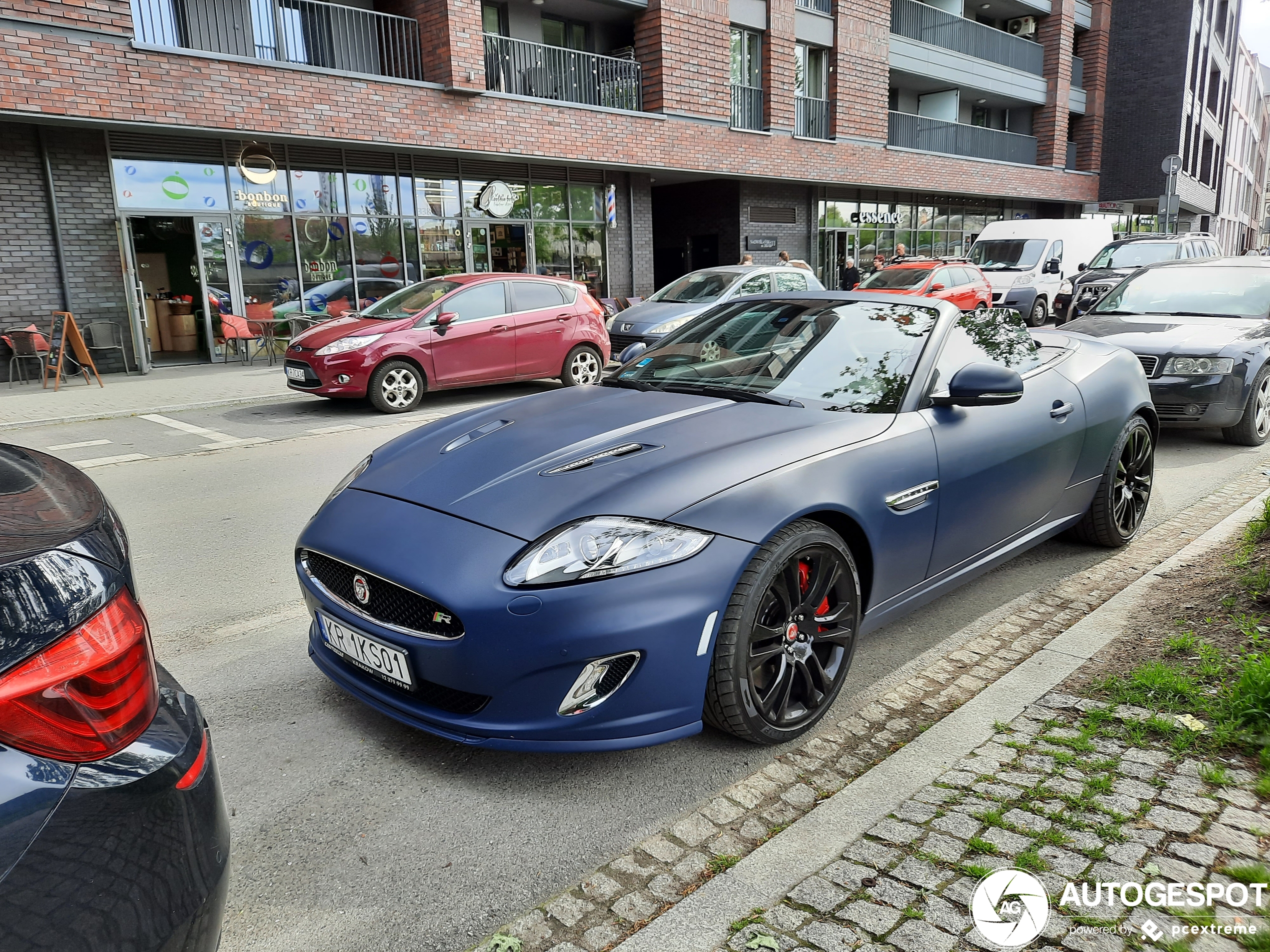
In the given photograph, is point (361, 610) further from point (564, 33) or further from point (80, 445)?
point (564, 33)

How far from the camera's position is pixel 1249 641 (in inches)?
136

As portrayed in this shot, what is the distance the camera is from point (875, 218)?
96.2ft

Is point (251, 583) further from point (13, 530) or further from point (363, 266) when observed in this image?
point (363, 266)

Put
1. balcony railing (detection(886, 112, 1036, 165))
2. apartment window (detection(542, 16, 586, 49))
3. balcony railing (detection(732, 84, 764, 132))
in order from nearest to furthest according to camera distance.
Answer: apartment window (detection(542, 16, 586, 49)) < balcony railing (detection(732, 84, 764, 132)) < balcony railing (detection(886, 112, 1036, 165))

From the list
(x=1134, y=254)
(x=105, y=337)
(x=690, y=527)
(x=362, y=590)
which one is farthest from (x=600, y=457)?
(x=1134, y=254)

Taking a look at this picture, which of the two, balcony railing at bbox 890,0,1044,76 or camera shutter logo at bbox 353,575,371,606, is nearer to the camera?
camera shutter logo at bbox 353,575,371,606

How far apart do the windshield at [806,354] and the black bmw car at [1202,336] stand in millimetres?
4260

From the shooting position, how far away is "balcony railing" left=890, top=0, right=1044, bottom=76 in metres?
28.3

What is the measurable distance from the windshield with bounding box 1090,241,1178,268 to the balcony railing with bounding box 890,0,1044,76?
1136 centimetres

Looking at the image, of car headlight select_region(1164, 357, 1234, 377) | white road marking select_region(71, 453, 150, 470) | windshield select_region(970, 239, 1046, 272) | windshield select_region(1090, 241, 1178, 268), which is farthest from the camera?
windshield select_region(970, 239, 1046, 272)

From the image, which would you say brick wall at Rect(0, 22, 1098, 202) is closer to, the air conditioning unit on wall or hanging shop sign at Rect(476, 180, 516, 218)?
hanging shop sign at Rect(476, 180, 516, 218)

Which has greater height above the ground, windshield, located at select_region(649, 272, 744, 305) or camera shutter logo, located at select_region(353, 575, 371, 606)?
windshield, located at select_region(649, 272, 744, 305)

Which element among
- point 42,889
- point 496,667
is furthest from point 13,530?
point 496,667

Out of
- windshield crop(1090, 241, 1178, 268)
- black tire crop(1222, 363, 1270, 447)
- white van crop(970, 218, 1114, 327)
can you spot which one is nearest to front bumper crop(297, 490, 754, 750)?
black tire crop(1222, 363, 1270, 447)
